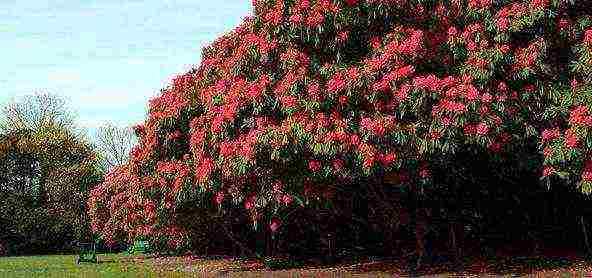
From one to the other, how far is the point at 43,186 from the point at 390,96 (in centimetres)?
4441

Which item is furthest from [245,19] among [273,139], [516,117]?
[516,117]

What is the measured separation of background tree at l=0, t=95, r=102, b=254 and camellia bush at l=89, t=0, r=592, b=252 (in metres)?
32.2

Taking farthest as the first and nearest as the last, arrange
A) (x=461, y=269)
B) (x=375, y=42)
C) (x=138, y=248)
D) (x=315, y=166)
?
(x=138, y=248)
(x=461, y=269)
(x=375, y=42)
(x=315, y=166)

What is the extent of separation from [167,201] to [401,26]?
8672mm

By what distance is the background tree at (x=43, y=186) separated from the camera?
48938 millimetres

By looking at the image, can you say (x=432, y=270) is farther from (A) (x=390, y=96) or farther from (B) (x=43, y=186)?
(B) (x=43, y=186)

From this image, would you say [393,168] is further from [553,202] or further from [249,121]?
[553,202]

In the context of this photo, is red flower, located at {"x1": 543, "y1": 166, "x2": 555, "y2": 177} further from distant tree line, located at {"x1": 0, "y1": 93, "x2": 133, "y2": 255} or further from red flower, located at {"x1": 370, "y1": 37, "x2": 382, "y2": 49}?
distant tree line, located at {"x1": 0, "y1": 93, "x2": 133, "y2": 255}

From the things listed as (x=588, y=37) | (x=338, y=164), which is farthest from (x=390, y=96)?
(x=588, y=37)

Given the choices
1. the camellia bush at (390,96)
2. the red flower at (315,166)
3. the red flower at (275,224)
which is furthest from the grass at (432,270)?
the red flower at (315,166)

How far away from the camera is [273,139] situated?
1579 centimetres

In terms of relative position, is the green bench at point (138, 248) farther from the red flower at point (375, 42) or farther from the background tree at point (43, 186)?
the red flower at point (375, 42)

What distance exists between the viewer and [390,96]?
15539 millimetres

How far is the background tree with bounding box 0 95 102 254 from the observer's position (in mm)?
48938
